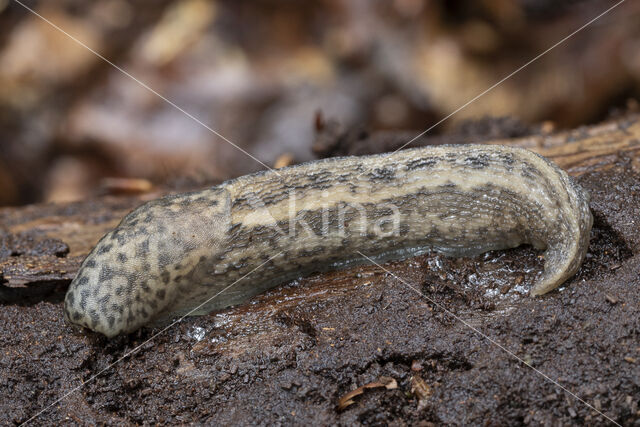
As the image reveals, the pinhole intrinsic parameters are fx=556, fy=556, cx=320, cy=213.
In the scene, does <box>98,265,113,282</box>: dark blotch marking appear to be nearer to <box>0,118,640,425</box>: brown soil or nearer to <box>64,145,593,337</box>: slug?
<box>64,145,593,337</box>: slug

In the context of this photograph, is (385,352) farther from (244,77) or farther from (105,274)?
(244,77)

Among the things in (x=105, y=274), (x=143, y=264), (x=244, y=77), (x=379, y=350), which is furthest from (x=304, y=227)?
(x=244, y=77)

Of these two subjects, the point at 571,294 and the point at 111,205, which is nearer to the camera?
the point at 571,294

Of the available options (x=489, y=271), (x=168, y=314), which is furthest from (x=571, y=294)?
(x=168, y=314)

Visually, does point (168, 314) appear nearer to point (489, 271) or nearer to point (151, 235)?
point (151, 235)

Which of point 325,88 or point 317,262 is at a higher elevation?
point 325,88

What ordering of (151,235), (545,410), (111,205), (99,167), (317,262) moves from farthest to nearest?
(99,167), (111,205), (317,262), (151,235), (545,410)

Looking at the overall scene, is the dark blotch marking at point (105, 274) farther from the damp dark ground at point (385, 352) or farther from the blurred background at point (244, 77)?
the blurred background at point (244, 77)
